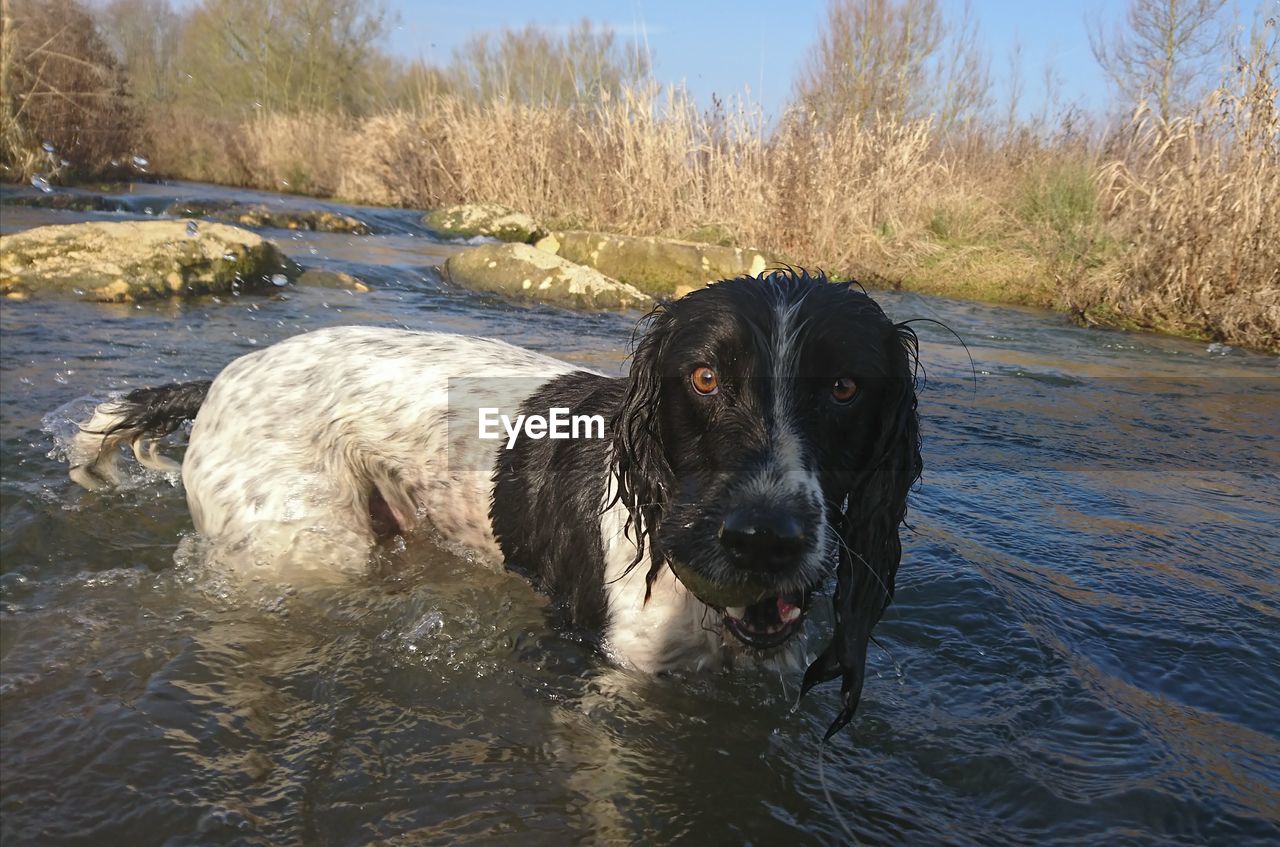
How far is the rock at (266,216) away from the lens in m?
14.4

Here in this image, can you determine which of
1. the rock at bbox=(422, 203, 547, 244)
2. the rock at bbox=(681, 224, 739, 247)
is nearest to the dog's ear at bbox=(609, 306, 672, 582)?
the rock at bbox=(681, 224, 739, 247)

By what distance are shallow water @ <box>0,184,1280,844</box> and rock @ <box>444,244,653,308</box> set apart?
18.1 ft

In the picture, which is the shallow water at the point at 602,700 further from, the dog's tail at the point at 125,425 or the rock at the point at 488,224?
the rock at the point at 488,224

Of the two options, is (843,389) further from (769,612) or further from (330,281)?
(330,281)

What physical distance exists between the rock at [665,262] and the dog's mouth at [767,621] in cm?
864

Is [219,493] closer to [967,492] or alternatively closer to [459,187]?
[967,492]

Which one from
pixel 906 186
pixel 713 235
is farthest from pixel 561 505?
pixel 906 186

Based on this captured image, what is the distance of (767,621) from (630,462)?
0.55 m

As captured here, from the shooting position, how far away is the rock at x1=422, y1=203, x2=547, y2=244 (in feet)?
49.7

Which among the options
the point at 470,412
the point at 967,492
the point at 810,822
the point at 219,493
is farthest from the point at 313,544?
the point at 967,492

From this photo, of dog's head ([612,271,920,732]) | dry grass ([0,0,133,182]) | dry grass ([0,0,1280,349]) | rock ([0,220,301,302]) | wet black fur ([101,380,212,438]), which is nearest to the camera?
dog's head ([612,271,920,732])

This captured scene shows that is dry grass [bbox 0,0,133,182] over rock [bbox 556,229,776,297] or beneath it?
over

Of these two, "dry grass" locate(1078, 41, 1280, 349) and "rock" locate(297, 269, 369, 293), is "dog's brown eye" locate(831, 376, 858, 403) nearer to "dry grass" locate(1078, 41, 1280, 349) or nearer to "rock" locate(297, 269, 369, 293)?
"rock" locate(297, 269, 369, 293)

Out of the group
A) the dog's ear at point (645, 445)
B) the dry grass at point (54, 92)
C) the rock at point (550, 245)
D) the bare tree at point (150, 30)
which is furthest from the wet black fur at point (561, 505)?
the bare tree at point (150, 30)
